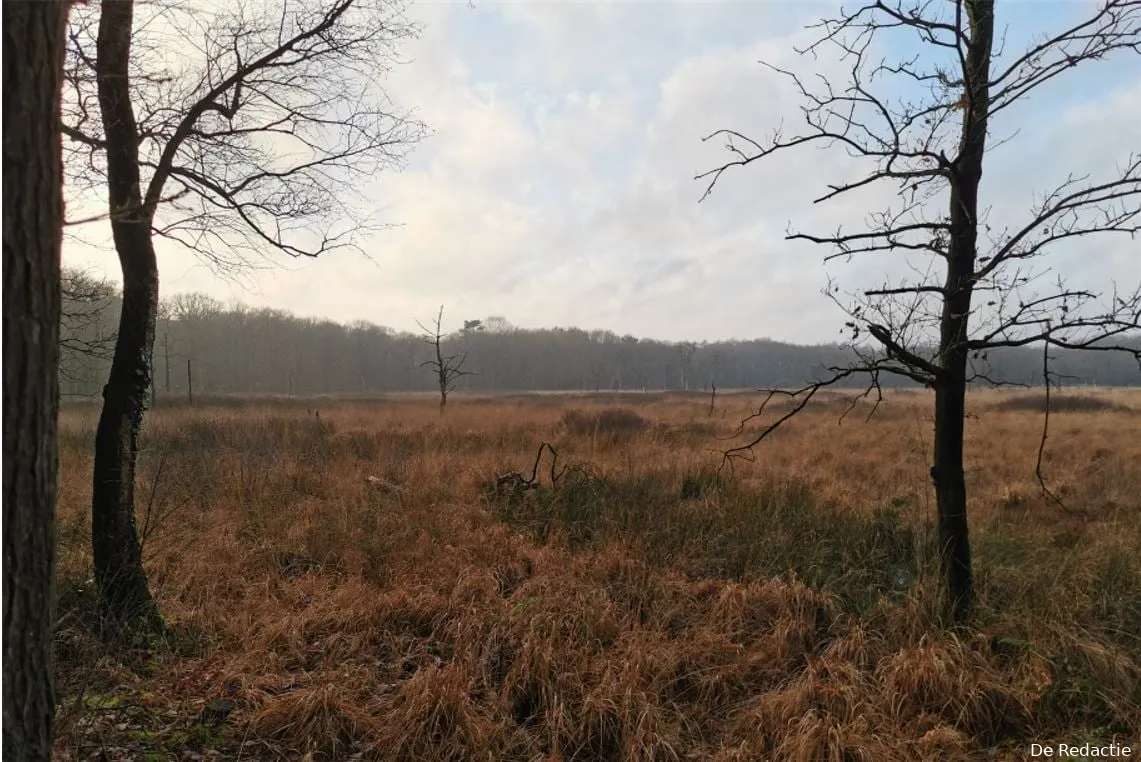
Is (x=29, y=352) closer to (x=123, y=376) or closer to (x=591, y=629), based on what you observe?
(x=123, y=376)

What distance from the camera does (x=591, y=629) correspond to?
14.4 feet

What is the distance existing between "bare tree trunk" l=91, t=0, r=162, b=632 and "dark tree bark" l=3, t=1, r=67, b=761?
304 centimetres

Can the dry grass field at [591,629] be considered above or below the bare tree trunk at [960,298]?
below

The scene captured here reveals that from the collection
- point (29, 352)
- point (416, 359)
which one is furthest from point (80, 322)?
point (416, 359)

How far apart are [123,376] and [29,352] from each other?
3.24 meters

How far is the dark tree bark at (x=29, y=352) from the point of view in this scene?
1567 millimetres

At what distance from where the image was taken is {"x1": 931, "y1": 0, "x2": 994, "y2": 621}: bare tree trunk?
395 centimetres

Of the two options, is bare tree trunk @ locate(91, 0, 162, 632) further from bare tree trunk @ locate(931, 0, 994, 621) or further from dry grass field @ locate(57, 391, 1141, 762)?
bare tree trunk @ locate(931, 0, 994, 621)

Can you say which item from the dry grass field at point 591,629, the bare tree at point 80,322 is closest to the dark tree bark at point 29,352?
the dry grass field at point 591,629

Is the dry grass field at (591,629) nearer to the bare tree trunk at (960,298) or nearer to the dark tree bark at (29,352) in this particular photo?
the bare tree trunk at (960,298)

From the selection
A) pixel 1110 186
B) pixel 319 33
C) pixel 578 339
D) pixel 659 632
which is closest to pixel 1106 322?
pixel 1110 186

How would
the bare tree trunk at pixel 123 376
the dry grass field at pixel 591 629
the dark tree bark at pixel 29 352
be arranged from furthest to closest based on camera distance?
the bare tree trunk at pixel 123 376 < the dry grass field at pixel 591 629 < the dark tree bark at pixel 29 352

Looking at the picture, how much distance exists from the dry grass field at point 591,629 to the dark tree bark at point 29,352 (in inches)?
61.2

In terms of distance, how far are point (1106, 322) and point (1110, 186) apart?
84cm
